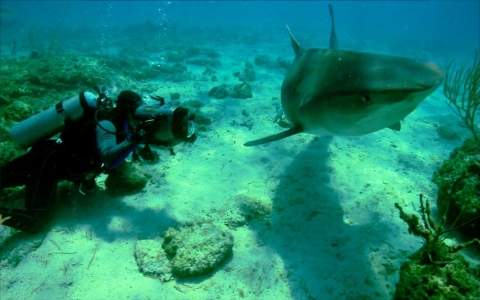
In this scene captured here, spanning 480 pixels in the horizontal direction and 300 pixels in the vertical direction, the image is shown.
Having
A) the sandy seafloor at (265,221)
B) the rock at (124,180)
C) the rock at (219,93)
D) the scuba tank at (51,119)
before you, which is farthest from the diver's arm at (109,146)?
the rock at (219,93)

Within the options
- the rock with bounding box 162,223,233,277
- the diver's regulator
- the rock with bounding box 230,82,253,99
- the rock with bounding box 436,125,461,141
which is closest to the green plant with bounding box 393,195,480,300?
the rock with bounding box 162,223,233,277

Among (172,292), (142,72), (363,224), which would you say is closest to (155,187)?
(172,292)

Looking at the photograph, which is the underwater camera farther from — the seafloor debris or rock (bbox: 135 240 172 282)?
rock (bbox: 135 240 172 282)

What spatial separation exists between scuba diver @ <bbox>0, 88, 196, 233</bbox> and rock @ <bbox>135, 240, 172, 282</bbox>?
1.06 meters

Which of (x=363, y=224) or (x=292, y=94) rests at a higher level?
(x=292, y=94)

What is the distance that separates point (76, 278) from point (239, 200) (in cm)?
206

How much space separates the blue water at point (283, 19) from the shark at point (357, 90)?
23396mm

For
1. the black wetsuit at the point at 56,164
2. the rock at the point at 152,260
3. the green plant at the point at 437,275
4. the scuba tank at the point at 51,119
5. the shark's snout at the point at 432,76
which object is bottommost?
the rock at the point at 152,260

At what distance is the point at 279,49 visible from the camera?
2147 cm

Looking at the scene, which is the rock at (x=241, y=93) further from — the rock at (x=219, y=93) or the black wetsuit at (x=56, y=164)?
the black wetsuit at (x=56, y=164)

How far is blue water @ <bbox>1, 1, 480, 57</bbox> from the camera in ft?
104

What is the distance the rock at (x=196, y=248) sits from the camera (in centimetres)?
274

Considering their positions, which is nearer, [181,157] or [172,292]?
[172,292]

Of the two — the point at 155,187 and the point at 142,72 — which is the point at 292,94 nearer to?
the point at 155,187
